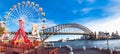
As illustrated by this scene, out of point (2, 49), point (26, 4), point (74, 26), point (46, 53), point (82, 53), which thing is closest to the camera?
point (46, 53)

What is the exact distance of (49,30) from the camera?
6176 inches

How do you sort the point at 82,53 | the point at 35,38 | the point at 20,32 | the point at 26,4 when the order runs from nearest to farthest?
the point at 82,53
the point at 20,32
the point at 26,4
the point at 35,38

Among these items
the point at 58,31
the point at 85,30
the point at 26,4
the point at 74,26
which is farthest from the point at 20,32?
the point at 85,30

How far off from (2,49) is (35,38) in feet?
93.2

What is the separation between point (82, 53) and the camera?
40.2 m

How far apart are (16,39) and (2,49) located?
14.1 meters

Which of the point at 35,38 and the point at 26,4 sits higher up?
the point at 26,4

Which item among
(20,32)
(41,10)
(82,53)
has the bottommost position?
(82,53)

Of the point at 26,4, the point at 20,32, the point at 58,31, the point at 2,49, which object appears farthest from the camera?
the point at 58,31

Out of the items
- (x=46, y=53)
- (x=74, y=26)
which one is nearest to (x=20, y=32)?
(x=46, y=53)

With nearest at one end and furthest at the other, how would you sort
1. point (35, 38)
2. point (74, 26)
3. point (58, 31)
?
point (35, 38), point (58, 31), point (74, 26)

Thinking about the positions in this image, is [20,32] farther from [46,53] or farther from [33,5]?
[46,53]

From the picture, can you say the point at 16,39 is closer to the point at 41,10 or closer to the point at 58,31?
the point at 41,10

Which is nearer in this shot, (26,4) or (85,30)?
(26,4)
